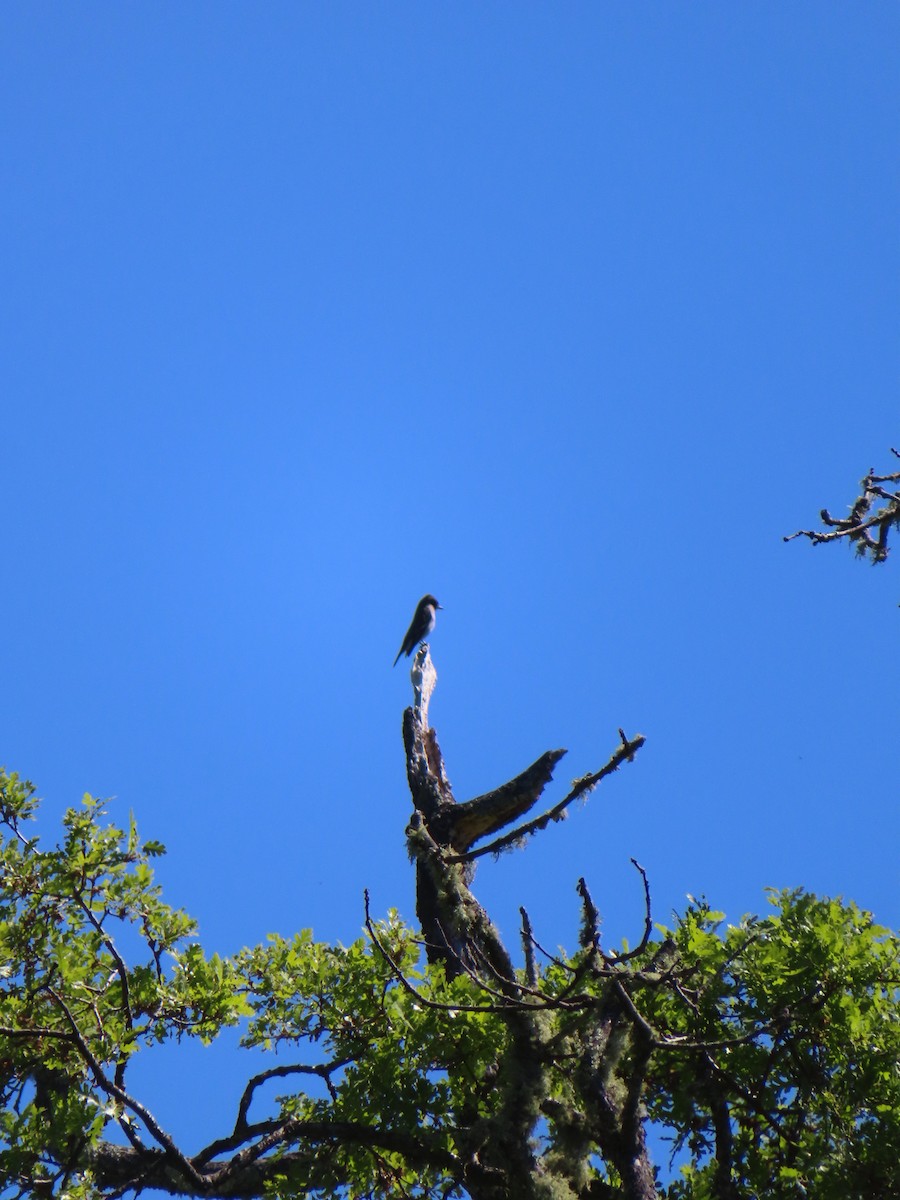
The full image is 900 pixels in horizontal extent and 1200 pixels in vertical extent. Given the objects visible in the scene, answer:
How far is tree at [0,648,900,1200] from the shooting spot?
6.16 m

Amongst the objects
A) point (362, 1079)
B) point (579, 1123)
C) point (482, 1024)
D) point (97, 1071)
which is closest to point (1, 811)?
point (97, 1071)

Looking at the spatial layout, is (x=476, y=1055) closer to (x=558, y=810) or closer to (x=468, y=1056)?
(x=468, y=1056)

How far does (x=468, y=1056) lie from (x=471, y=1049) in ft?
0.19

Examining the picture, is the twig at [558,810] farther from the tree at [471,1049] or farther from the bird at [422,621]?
the bird at [422,621]

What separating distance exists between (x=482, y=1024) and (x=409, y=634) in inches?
287

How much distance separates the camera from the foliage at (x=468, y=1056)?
20.4ft

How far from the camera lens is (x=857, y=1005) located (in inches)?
264

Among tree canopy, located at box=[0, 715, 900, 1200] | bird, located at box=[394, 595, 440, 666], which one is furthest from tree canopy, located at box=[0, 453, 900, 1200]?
bird, located at box=[394, 595, 440, 666]

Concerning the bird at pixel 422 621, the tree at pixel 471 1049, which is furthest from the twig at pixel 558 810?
the bird at pixel 422 621

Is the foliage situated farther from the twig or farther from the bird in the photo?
the bird

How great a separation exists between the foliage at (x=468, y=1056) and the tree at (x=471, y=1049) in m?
0.02

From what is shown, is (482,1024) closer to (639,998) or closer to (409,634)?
(639,998)

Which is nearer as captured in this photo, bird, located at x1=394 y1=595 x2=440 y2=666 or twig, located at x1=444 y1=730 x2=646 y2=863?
twig, located at x1=444 y1=730 x2=646 y2=863

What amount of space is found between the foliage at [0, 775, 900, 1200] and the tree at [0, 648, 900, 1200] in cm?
2
